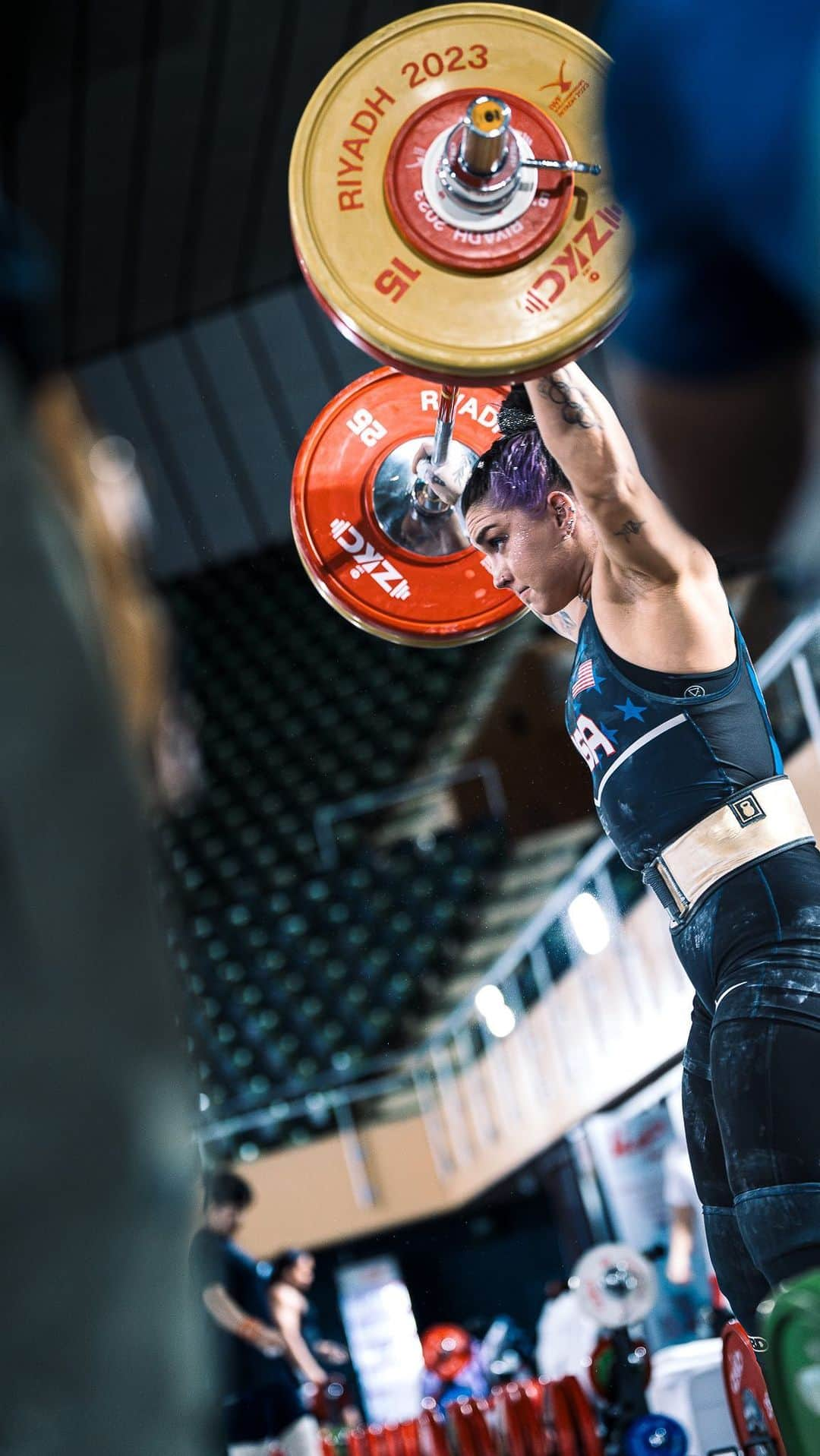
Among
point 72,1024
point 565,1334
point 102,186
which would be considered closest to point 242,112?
point 102,186

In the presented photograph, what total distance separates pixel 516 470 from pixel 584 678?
35 cm

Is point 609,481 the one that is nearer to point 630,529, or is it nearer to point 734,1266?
point 630,529

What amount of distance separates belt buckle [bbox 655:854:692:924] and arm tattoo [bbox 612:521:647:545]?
47 centimetres

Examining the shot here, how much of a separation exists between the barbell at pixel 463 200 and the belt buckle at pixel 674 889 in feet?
2.38

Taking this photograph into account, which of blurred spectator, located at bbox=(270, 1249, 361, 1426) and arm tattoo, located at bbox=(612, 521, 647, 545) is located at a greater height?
arm tattoo, located at bbox=(612, 521, 647, 545)

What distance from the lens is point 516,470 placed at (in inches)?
84.4

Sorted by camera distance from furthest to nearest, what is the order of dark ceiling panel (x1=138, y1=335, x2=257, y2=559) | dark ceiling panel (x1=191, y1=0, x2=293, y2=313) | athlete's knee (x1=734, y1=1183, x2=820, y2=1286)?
1. dark ceiling panel (x1=191, y1=0, x2=293, y2=313)
2. dark ceiling panel (x1=138, y1=335, x2=257, y2=559)
3. athlete's knee (x1=734, y1=1183, x2=820, y2=1286)

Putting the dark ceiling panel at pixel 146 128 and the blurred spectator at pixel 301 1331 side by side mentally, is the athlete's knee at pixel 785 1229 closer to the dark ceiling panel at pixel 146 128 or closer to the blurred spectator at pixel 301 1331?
the blurred spectator at pixel 301 1331

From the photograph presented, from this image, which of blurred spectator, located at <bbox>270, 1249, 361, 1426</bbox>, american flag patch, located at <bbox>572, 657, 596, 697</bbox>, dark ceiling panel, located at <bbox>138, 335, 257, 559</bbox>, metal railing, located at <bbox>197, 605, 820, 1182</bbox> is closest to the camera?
american flag patch, located at <bbox>572, 657, 596, 697</bbox>

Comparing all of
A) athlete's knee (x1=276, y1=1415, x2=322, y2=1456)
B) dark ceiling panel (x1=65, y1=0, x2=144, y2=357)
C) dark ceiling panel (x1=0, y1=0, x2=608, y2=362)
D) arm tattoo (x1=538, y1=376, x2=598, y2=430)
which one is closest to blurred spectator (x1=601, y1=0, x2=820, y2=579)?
arm tattoo (x1=538, y1=376, x2=598, y2=430)

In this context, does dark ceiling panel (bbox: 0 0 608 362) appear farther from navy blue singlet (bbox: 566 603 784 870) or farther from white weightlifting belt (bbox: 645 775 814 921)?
white weightlifting belt (bbox: 645 775 814 921)

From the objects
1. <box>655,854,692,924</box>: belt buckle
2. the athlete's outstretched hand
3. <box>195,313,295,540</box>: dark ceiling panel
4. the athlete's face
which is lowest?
<box>655,854,692,924</box>: belt buckle

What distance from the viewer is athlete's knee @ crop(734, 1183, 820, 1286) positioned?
1.74m

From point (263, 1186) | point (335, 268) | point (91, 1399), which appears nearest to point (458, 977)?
point (263, 1186)
